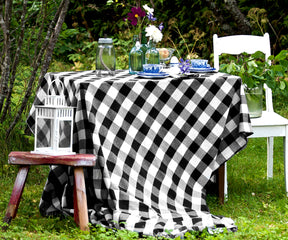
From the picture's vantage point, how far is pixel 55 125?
2.95 meters

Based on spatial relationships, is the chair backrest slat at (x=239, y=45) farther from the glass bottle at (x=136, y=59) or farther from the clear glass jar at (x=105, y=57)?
the clear glass jar at (x=105, y=57)

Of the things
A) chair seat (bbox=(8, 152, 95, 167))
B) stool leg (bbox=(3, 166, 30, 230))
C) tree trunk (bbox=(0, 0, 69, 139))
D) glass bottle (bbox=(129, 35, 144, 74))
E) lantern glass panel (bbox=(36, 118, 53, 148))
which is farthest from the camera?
tree trunk (bbox=(0, 0, 69, 139))

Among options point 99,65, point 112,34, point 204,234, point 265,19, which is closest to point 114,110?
point 99,65

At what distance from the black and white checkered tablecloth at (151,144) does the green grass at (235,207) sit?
119 millimetres

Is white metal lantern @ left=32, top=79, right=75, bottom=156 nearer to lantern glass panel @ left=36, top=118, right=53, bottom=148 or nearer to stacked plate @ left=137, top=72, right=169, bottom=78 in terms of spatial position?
lantern glass panel @ left=36, top=118, right=53, bottom=148

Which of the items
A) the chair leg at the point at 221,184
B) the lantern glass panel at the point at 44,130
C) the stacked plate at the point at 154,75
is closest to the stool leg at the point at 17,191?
the lantern glass panel at the point at 44,130

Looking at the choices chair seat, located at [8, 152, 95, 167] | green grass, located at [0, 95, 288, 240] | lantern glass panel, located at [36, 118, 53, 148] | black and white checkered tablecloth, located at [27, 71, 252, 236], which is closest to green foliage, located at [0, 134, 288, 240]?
green grass, located at [0, 95, 288, 240]

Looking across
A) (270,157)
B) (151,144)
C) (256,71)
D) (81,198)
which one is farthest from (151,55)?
(270,157)

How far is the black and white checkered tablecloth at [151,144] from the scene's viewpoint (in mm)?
3000

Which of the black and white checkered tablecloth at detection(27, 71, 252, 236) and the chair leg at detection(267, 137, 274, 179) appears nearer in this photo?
the black and white checkered tablecloth at detection(27, 71, 252, 236)

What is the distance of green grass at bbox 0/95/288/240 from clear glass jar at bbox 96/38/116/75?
88cm

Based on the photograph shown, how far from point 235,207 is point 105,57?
4.08 feet

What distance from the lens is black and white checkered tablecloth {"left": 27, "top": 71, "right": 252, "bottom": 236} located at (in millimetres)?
3000

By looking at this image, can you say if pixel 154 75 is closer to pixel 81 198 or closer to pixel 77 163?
pixel 77 163
